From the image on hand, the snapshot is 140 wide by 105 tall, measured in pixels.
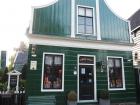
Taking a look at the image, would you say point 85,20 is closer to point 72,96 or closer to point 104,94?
point 104,94

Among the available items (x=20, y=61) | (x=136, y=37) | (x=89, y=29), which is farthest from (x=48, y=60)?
(x=20, y=61)

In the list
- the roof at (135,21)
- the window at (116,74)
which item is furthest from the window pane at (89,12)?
the roof at (135,21)

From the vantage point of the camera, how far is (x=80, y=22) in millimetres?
11172

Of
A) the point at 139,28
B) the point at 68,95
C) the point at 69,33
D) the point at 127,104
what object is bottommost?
the point at 127,104

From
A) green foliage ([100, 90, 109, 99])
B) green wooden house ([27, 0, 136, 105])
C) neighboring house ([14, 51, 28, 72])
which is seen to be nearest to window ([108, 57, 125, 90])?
green wooden house ([27, 0, 136, 105])

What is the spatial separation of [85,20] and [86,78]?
3580 mm

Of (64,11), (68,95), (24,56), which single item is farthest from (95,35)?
(24,56)

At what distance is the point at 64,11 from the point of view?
35.3 ft

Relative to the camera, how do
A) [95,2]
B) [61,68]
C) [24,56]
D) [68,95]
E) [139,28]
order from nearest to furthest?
[68,95] < [61,68] < [95,2] < [139,28] < [24,56]

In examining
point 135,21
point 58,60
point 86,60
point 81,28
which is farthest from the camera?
point 135,21

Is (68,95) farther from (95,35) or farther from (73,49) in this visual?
(95,35)

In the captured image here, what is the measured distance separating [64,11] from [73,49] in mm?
2333

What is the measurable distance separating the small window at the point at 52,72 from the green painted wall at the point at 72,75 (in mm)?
226

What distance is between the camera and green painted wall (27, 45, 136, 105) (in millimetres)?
9367
